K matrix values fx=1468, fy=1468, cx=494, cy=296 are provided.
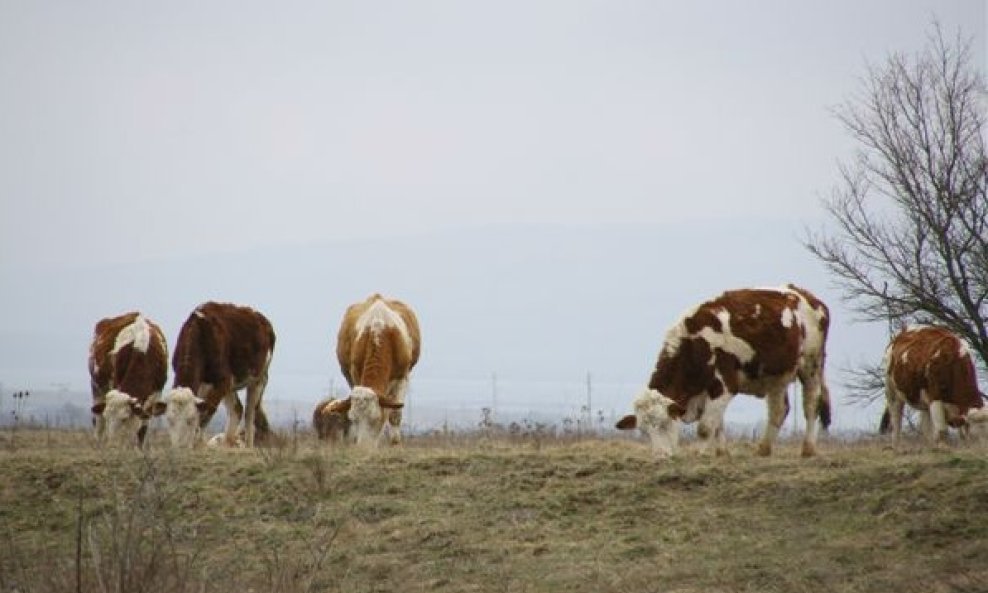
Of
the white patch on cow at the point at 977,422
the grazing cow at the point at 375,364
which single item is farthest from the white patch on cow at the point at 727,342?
the grazing cow at the point at 375,364

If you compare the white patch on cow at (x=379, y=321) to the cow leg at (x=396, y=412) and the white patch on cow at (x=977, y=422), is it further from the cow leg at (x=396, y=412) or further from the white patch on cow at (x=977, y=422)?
the white patch on cow at (x=977, y=422)

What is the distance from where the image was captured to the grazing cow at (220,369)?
70.3 ft

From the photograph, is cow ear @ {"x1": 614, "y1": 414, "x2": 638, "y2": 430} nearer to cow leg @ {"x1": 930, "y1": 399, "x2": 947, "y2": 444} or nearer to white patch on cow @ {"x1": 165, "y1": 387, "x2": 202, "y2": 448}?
cow leg @ {"x1": 930, "y1": 399, "x2": 947, "y2": 444}

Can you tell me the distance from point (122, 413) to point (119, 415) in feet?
0.17

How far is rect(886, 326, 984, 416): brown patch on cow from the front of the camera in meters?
22.8

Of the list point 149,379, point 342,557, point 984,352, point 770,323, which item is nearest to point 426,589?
point 342,557

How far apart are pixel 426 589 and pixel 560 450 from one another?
20.0 feet

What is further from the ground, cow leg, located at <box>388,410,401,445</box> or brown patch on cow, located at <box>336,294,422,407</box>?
brown patch on cow, located at <box>336,294,422,407</box>

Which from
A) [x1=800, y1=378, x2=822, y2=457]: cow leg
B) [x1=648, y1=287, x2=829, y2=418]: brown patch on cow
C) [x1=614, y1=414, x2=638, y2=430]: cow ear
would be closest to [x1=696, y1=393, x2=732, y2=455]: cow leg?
[x1=648, y1=287, x2=829, y2=418]: brown patch on cow

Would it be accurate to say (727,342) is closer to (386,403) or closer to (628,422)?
(628,422)

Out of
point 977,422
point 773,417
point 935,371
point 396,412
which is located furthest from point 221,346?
point 977,422

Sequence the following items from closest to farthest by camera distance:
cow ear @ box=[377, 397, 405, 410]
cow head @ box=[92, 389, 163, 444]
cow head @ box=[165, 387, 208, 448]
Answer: cow head @ box=[165, 387, 208, 448]
cow head @ box=[92, 389, 163, 444]
cow ear @ box=[377, 397, 405, 410]

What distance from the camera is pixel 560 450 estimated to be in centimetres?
1917

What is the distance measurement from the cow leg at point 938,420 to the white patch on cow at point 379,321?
844cm
